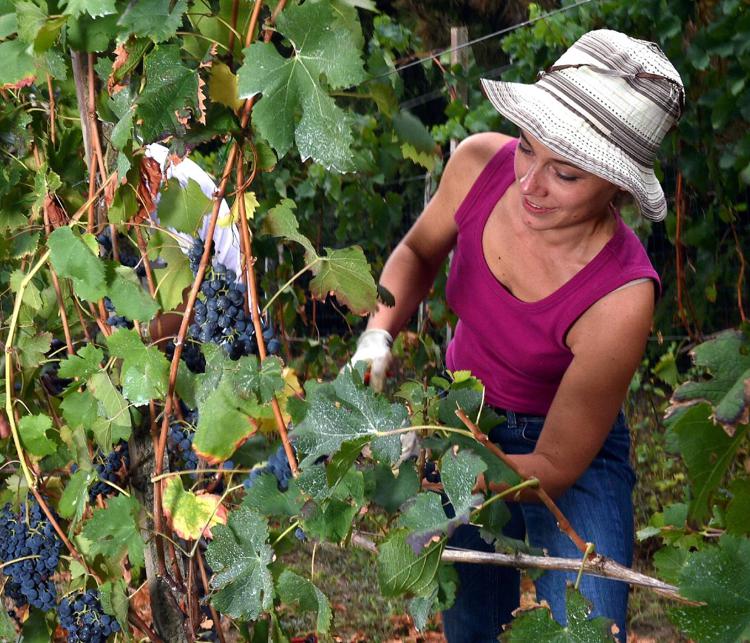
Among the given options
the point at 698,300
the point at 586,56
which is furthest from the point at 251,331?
the point at 698,300

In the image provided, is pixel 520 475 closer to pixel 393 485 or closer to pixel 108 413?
pixel 393 485

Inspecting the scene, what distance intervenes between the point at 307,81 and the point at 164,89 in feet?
0.60

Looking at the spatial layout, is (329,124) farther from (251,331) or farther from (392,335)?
(392,335)

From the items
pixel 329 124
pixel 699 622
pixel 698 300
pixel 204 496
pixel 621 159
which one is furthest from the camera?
pixel 698 300

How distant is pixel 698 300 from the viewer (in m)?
4.59

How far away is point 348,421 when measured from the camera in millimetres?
1118

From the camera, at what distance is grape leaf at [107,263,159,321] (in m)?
1.40

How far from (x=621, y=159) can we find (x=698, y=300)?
3.19 m

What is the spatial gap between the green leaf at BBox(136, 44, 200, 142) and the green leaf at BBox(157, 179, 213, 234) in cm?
25

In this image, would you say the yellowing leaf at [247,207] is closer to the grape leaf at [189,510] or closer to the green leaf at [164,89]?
the green leaf at [164,89]

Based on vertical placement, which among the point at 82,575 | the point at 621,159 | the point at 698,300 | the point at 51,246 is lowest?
the point at 698,300

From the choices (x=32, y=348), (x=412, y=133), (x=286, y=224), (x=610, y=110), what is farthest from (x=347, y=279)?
(x=32, y=348)

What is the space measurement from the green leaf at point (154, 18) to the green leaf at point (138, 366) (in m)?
0.42

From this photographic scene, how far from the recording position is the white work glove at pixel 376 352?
1.64 m
